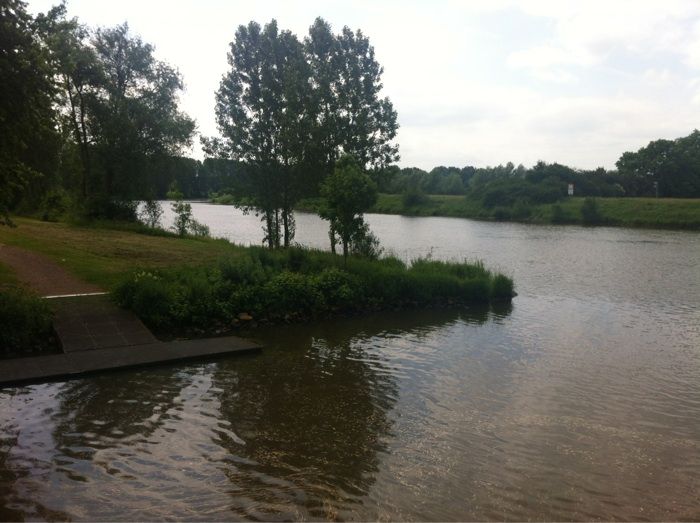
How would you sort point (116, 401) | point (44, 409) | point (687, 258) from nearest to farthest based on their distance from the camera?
point (44, 409), point (116, 401), point (687, 258)

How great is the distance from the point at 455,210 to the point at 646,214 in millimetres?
28018

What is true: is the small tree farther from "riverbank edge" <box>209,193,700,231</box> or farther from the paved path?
"riverbank edge" <box>209,193,700,231</box>

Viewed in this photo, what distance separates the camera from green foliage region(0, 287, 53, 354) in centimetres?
1076

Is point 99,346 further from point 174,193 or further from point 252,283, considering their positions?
point 174,193

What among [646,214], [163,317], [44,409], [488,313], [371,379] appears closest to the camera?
[44,409]

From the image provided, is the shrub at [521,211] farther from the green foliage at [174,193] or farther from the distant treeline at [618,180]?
the green foliage at [174,193]

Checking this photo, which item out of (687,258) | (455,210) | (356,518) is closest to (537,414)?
(356,518)

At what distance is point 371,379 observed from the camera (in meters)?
10.7

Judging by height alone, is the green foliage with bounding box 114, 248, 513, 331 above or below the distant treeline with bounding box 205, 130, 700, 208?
below

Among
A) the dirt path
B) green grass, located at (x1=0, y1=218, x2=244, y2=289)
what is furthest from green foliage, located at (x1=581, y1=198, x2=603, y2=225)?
the dirt path

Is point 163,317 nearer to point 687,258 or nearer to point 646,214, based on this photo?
point 687,258

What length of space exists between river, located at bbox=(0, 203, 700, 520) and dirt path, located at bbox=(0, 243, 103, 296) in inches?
208

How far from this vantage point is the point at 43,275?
631 inches

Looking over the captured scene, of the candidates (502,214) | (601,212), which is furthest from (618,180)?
(502,214)
